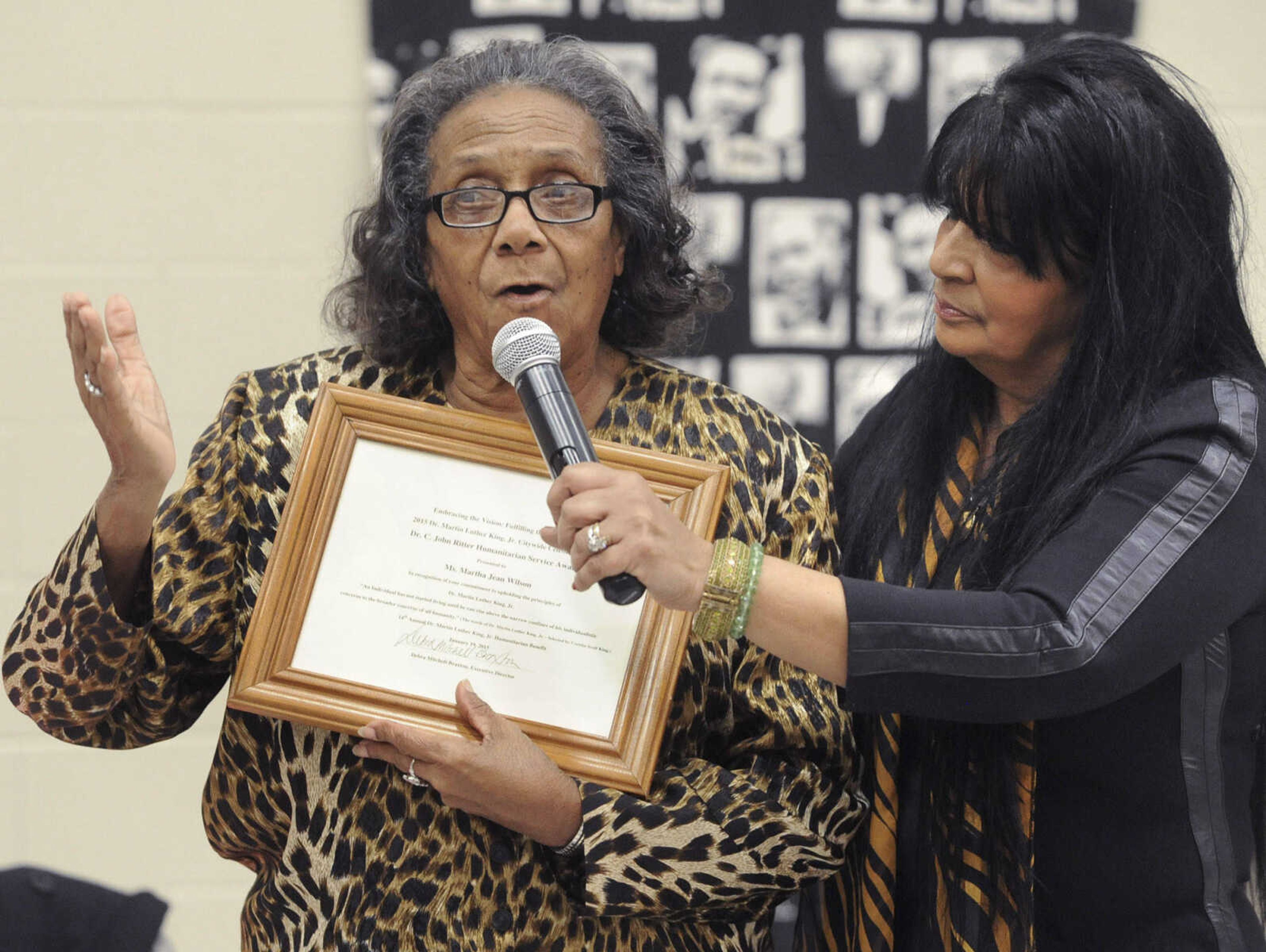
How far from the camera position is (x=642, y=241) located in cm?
163

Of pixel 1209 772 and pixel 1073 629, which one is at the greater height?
pixel 1073 629

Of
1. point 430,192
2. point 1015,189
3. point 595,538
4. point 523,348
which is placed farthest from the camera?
point 430,192

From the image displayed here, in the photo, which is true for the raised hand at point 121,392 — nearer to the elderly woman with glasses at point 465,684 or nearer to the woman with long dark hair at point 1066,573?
the elderly woman with glasses at point 465,684

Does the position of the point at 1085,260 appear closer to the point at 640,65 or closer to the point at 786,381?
the point at 786,381

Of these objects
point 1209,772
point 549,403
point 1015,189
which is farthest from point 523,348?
point 1209,772

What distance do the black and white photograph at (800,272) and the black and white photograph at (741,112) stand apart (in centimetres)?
8

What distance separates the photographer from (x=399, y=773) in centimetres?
→ 146

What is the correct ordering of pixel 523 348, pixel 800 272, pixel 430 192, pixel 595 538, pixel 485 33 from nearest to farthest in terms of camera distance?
1. pixel 595 538
2. pixel 523 348
3. pixel 430 192
4. pixel 485 33
5. pixel 800 272

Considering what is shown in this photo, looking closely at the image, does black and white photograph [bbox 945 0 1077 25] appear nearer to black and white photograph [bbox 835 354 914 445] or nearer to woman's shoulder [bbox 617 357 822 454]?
black and white photograph [bbox 835 354 914 445]

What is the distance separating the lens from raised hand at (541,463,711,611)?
1.20 meters

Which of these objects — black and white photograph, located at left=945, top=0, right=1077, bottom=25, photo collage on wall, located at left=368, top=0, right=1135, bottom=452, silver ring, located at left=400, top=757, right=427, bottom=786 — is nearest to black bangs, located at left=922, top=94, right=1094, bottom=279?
silver ring, located at left=400, top=757, right=427, bottom=786

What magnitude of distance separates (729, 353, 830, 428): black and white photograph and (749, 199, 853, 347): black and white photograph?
0.11 feet

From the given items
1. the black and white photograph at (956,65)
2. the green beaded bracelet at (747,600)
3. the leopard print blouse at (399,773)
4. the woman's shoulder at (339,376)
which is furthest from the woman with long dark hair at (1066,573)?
the black and white photograph at (956,65)

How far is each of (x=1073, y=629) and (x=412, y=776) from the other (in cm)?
69
